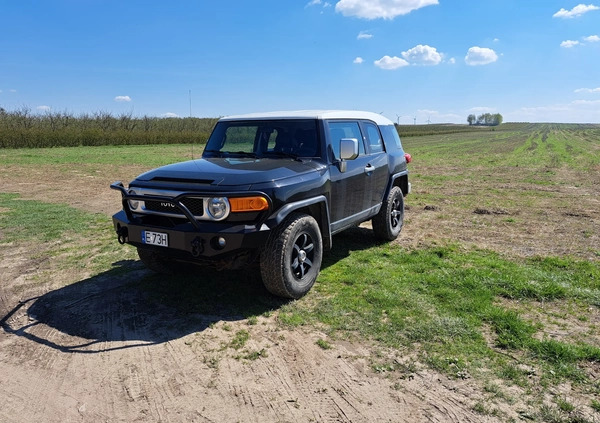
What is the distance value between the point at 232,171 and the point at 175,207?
24.9 inches

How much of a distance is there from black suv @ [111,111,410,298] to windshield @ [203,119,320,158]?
0.5 inches

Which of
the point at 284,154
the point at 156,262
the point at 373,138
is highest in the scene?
the point at 373,138

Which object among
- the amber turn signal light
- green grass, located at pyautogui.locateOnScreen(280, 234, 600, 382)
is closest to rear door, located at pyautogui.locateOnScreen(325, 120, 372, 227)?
green grass, located at pyautogui.locateOnScreen(280, 234, 600, 382)

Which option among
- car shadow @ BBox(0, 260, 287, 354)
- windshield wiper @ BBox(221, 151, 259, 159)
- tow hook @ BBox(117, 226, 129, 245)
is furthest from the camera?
windshield wiper @ BBox(221, 151, 259, 159)

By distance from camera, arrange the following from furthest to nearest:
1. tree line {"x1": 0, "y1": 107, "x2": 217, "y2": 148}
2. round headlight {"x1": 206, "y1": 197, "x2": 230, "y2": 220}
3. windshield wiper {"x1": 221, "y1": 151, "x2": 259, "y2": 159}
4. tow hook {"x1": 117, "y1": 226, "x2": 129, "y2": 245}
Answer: tree line {"x1": 0, "y1": 107, "x2": 217, "y2": 148} < windshield wiper {"x1": 221, "y1": 151, "x2": 259, "y2": 159} < tow hook {"x1": 117, "y1": 226, "x2": 129, "y2": 245} < round headlight {"x1": 206, "y1": 197, "x2": 230, "y2": 220}

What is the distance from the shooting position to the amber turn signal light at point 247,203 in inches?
153

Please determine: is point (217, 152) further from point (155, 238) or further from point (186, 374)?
point (186, 374)

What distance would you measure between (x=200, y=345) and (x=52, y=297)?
6.61 feet

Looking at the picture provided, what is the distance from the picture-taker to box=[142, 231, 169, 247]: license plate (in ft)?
13.1

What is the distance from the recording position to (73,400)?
9.39ft

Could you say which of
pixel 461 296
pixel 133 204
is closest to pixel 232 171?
pixel 133 204

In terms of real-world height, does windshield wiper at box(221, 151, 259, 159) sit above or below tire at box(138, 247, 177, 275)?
above

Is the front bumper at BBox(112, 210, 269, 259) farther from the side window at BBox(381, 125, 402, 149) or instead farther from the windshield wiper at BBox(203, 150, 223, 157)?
the side window at BBox(381, 125, 402, 149)

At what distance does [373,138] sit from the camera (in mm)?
6289
